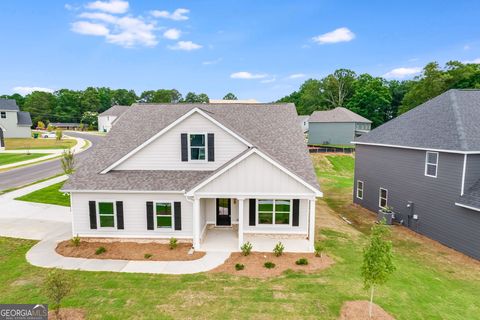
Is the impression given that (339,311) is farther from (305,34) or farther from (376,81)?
(376,81)

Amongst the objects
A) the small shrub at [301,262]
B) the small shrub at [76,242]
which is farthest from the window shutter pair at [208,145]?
the small shrub at [301,262]

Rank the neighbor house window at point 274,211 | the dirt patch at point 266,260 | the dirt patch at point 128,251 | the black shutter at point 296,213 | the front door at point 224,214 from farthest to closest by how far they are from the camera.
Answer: the front door at point 224,214 → the neighbor house window at point 274,211 → the black shutter at point 296,213 → the dirt patch at point 128,251 → the dirt patch at point 266,260

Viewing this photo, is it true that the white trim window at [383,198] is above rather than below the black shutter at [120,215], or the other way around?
below

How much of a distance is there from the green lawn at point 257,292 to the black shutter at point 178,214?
11.3 feet

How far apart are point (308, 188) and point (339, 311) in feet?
17.4

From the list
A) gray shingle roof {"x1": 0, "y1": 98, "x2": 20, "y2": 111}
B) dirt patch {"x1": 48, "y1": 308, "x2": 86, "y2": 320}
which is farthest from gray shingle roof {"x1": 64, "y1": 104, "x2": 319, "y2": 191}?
gray shingle roof {"x1": 0, "y1": 98, "x2": 20, "y2": 111}

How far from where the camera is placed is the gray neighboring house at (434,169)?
14.5 m

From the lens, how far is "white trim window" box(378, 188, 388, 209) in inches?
812

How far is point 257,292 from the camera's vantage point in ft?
31.8

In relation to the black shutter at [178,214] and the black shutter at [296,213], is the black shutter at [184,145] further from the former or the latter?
the black shutter at [296,213]

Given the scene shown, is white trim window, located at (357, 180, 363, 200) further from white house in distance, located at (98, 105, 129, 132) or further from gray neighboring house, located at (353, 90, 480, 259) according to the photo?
white house in distance, located at (98, 105, 129, 132)

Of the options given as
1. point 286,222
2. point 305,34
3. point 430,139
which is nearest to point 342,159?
point 305,34

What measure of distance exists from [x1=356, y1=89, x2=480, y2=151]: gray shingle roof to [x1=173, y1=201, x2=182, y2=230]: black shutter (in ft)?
47.8

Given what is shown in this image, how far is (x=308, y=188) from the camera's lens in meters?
12.7
